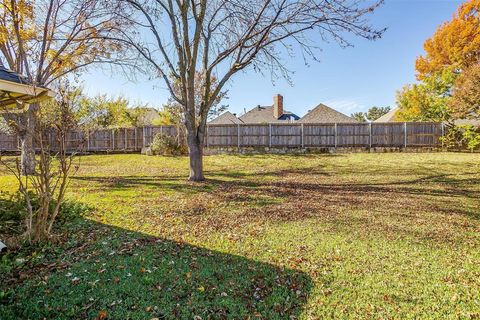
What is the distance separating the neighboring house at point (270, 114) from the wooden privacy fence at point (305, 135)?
1046cm

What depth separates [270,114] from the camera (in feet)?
99.5

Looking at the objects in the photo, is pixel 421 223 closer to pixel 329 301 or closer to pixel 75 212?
pixel 329 301

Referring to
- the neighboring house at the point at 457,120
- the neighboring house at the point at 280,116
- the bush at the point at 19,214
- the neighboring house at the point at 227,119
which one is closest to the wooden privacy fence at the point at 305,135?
the neighboring house at the point at 457,120

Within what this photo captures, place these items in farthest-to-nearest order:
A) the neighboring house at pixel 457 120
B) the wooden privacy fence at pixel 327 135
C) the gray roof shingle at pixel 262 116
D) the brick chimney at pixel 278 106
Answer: the gray roof shingle at pixel 262 116 → the brick chimney at pixel 278 106 → the neighboring house at pixel 457 120 → the wooden privacy fence at pixel 327 135

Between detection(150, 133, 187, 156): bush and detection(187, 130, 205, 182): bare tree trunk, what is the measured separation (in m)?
8.31

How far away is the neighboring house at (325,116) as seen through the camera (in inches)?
1122

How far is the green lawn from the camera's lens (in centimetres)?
257

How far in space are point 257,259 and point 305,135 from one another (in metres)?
15.8

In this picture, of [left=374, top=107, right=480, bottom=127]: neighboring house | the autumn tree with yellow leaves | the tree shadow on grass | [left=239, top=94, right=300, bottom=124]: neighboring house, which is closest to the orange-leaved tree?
the autumn tree with yellow leaves

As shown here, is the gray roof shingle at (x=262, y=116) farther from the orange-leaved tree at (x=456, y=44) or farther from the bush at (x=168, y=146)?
the bush at (x=168, y=146)

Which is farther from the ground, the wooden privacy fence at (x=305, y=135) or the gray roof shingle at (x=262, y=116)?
the gray roof shingle at (x=262, y=116)

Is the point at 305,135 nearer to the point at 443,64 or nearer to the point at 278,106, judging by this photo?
the point at 278,106

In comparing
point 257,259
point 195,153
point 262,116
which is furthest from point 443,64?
point 257,259

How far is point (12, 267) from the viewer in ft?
10.6
